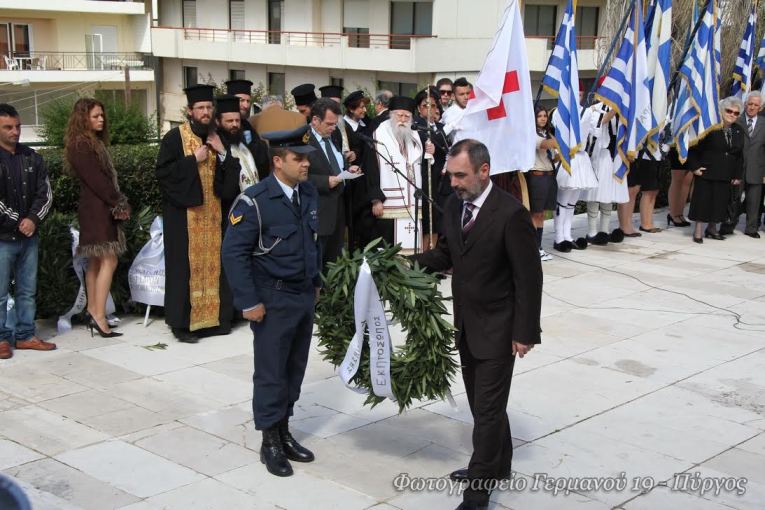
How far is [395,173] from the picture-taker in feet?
32.9

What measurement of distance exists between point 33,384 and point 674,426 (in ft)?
14.9

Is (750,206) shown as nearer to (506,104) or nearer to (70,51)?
(506,104)

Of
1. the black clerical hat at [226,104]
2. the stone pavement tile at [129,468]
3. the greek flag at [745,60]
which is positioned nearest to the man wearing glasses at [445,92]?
the black clerical hat at [226,104]

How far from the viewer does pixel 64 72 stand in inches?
1631

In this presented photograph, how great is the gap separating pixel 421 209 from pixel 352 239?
0.83 meters

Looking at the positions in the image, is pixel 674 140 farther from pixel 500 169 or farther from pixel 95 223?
pixel 95 223

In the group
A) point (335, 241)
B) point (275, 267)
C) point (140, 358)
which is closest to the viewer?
point (275, 267)

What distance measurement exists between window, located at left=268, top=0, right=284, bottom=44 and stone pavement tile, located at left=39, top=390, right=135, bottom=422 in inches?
1358

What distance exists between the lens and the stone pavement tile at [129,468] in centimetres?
555

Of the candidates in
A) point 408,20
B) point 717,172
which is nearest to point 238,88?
point 717,172

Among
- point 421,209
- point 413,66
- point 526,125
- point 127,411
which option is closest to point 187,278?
point 127,411

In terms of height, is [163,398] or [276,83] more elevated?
[276,83]

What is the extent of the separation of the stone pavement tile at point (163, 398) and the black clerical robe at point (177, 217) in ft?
3.80

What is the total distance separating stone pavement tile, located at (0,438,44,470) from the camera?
228 inches
